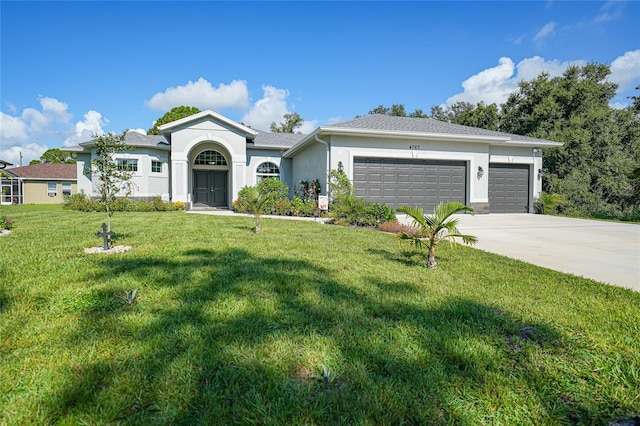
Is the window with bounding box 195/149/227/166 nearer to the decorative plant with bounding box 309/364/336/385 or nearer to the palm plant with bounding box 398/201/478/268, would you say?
the palm plant with bounding box 398/201/478/268

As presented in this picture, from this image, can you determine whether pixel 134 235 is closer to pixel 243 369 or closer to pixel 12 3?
pixel 243 369

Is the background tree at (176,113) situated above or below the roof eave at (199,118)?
above

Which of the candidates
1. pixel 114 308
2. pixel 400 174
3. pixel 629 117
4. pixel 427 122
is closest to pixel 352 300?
pixel 114 308

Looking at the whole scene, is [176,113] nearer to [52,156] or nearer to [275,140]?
[275,140]

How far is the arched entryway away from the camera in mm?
20781

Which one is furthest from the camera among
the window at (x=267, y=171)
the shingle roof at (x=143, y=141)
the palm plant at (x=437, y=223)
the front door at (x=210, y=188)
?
the front door at (x=210, y=188)

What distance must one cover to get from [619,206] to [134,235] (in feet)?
79.3

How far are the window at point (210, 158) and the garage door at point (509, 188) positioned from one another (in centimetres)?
1572

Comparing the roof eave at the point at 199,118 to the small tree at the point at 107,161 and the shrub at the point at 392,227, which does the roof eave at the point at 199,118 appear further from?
the small tree at the point at 107,161

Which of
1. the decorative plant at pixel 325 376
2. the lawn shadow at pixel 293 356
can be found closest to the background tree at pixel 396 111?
the lawn shadow at pixel 293 356

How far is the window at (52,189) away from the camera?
30656 mm

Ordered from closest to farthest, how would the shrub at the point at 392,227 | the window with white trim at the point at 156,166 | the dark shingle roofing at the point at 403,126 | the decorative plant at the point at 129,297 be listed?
the decorative plant at the point at 129,297, the shrub at the point at 392,227, the dark shingle roofing at the point at 403,126, the window with white trim at the point at 156,166

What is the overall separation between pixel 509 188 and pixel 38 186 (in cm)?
3810

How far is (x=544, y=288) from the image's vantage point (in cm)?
418
